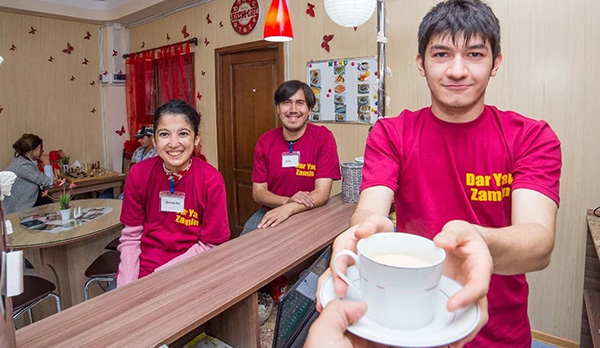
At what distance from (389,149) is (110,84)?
5784 mm

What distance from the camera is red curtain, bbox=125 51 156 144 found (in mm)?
5379

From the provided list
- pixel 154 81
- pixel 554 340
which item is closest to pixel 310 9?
pixel 154 81

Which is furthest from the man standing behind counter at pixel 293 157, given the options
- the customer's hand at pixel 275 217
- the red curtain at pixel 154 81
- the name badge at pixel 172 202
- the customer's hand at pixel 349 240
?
the red curtain at pixel 154 81

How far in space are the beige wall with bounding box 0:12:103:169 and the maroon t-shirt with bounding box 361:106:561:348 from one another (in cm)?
560

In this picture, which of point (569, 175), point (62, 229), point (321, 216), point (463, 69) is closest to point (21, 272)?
point (463, 69)

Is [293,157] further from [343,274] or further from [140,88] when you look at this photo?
[140,88]

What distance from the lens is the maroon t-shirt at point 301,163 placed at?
265cm

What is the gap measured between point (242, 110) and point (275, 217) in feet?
8.16

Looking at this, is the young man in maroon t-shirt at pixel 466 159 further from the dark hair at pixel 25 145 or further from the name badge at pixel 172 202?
the dark hair at pixel 25 145

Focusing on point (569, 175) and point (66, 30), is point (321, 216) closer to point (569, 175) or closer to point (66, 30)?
point (569, 175)

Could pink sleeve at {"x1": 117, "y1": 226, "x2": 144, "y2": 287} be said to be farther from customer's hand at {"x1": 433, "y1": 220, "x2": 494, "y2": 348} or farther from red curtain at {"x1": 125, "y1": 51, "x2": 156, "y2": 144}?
red curtain at {"x1": 125, "y1": 51, "x2": 156, "y2": 144}

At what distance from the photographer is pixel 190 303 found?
1170 millimetres

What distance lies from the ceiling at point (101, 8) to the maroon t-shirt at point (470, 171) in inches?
165

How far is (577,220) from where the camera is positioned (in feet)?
7.88
